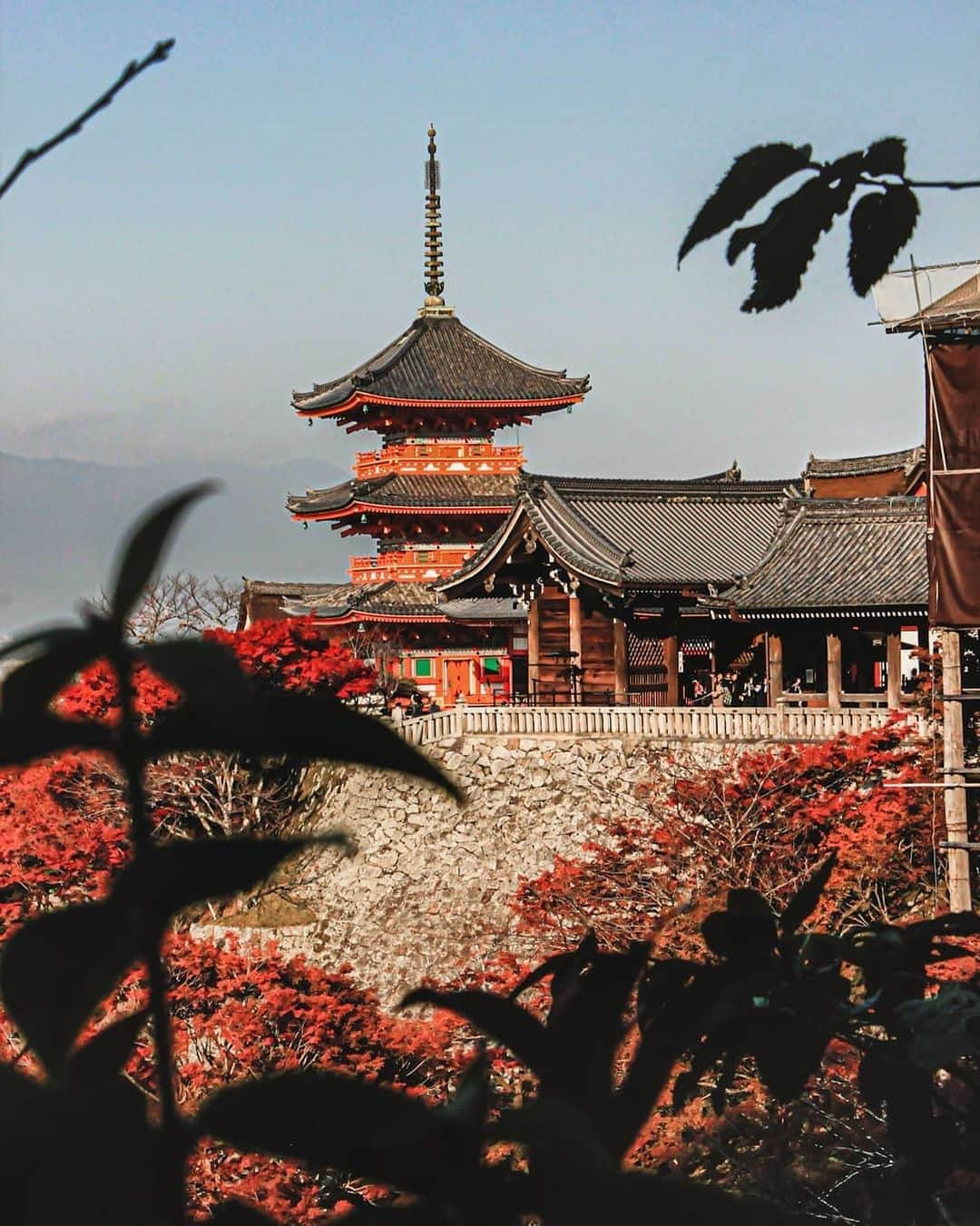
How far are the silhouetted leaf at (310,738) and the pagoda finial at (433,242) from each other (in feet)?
105

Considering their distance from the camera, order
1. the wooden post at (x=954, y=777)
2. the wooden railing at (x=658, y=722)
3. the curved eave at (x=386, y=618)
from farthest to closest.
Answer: the curved eave at (x=386, y=618) → the wooden railing at (x=658, y=722) → the wooden post at (x=954, y=777)

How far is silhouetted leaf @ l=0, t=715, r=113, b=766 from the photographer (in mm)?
589

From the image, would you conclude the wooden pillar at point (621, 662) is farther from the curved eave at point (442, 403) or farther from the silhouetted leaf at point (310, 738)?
the silhouetted leaf at point (310, 738)

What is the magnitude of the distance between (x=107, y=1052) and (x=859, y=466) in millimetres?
29520

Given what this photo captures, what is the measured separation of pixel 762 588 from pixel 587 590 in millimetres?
3239

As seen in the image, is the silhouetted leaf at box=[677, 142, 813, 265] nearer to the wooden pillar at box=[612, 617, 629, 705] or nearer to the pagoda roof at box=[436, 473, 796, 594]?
the pagoda roof at box=[436, 473, 796, 594]

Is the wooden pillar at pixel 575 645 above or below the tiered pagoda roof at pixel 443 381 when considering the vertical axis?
below

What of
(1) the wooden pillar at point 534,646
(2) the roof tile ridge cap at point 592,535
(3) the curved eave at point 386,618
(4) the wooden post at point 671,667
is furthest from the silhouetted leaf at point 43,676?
(3) the curved eave at point 386,618

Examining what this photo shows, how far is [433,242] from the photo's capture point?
32062mm

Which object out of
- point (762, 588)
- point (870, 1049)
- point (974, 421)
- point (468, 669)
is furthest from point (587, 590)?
point (870, 1049)

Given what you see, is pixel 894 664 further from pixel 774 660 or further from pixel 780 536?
pixel 780 536

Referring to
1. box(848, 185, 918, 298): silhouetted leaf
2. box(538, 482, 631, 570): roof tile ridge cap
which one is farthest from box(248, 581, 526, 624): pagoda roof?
box(848, 185, 918, 298): silhouetted leaf

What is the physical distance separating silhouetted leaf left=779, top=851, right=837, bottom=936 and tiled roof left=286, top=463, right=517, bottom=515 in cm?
2617

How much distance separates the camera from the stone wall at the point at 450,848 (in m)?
14.8
